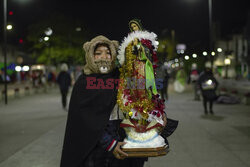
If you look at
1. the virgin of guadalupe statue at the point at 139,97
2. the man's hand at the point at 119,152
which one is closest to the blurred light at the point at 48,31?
the virgin of guadalupe statue at the point at 139,97

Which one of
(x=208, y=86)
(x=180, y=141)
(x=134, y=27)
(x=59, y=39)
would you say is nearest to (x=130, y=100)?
(x=134, y=27)

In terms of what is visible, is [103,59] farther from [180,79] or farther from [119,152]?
[180,79]

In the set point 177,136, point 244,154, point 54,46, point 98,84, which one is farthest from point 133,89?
point 54,46

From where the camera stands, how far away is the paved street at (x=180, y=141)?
621 cm

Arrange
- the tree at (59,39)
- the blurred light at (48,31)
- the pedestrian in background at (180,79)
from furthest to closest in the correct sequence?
the tree at (59,39)
the blurred light at (48,31)
the pedestrian in background at (180,79)

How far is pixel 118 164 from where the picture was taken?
3.21 m

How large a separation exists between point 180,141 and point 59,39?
109 ft

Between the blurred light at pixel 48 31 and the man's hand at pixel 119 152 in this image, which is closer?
the man's hand at pixel 119 152

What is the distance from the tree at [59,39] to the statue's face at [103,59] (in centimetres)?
3473

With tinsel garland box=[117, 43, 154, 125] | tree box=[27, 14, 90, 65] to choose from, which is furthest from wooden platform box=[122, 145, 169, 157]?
tree box=[27, 14, 90, 65]

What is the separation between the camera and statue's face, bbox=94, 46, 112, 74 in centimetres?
316

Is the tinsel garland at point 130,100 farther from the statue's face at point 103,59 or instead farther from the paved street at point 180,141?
the paved street at point 180,141

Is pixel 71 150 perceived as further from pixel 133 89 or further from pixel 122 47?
pixel 122 47

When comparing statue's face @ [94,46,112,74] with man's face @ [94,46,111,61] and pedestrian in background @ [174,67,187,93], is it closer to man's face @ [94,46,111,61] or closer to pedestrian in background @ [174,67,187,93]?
man's face @ [94,46,111,61]
